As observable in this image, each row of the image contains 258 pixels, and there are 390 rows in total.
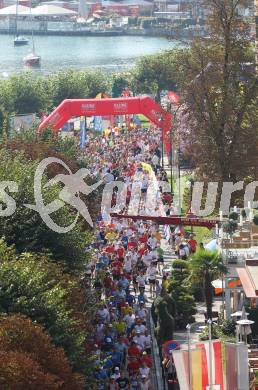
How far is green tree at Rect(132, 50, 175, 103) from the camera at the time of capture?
109 m

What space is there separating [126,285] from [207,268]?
3.77 m

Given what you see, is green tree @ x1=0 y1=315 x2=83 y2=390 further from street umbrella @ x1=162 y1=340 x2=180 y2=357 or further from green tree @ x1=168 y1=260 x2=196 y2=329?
green tree @ x1=168 y1=260 x2=196 y2=329

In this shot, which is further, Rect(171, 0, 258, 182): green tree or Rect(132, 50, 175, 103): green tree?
Rect(132, 50, 175, 103): green tree

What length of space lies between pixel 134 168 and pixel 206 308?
24.8 m

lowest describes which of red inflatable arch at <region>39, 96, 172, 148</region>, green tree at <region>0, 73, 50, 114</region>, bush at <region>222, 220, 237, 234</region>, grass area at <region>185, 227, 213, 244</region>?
grass area at <region>185, 227, 213, 244</region>

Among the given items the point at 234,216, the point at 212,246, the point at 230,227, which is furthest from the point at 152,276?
the point at 230,227

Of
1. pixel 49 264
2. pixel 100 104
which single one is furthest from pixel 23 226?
pixel 100 104

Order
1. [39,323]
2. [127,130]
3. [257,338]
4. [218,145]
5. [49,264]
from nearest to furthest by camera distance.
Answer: [39,323]
[49,264]
[257,338]
[218,145]
[127,130]

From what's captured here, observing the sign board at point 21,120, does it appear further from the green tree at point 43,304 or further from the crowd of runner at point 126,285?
the green tree at point 43,304

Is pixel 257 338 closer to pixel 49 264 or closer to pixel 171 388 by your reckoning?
pixel 171 388

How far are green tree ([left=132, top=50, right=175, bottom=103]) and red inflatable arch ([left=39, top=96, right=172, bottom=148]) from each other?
41.6m

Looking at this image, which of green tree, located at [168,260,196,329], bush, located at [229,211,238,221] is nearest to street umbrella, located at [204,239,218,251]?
green tree, located at [168,260,196,329]

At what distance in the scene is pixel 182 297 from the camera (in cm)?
3559

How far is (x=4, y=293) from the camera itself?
26.2 meters
